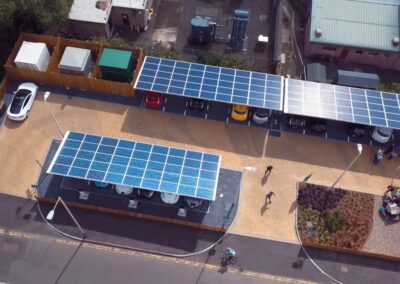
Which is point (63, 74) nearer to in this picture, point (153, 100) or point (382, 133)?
point (153, 100)

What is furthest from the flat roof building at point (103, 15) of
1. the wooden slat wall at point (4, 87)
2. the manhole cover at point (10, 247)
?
the manhole cover at point (10, 247)

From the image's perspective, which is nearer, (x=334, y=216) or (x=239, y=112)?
(x=334, y=216)

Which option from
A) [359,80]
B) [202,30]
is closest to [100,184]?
[202,30]

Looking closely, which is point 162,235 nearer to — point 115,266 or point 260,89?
point 115,266

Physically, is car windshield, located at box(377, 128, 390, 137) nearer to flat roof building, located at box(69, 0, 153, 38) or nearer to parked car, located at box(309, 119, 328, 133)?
parked car, located at box(309, 119, 328, 133)

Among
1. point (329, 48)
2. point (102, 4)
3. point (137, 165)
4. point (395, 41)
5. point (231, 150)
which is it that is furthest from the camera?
point (329, 48)

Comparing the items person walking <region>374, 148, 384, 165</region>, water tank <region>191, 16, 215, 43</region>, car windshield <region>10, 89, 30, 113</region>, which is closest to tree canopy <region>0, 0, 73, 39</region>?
car windshield <region>10, 89, 30, 113</region>

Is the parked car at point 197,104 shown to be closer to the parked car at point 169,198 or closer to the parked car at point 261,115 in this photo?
the parked car at point 261,115

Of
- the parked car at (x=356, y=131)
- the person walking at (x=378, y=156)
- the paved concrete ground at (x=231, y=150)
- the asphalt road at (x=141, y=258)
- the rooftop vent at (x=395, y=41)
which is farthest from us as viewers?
the rooftop vent at (x=395, y=41)
